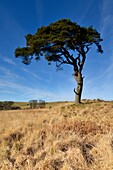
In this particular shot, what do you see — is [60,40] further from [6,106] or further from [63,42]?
[6,106]

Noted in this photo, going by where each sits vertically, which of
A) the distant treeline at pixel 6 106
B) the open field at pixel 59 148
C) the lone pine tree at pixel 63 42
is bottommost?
the open field at pixel 59 148

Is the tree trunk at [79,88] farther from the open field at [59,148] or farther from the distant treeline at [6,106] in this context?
the distant treeline at [6,106]

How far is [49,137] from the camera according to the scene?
5707 millimetres

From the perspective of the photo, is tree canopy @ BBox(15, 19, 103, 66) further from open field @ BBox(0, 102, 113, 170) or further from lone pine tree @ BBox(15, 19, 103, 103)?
open field @ BBox(0, 102, 113, 170)

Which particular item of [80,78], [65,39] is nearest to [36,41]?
[65,39]

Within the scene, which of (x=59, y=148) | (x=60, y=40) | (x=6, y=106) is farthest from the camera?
(x=6, y=106)

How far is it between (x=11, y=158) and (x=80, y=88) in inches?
672

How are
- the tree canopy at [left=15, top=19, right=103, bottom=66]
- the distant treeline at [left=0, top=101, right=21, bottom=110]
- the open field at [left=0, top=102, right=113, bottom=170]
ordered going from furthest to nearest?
the distant treeline at [left=0, top=101, right=21, bottom=110]
the tree canopy at [left=15, top=19, right=103, bottom=66]
the open field at [left=0, top=102, right=113, bottom=170]

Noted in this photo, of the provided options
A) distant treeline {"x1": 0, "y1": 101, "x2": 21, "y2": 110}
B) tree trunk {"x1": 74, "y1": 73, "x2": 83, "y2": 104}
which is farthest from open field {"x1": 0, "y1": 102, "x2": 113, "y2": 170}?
distant treeline {"x1": 0, "y1": 101, "x2": 21, "y2": 110}

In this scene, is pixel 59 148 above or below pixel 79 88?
below

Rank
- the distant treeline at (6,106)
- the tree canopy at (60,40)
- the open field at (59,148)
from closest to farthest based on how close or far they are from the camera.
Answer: the open field at (59,148) < the tree canopy at (60,40) < the distant treeline at (6,106)

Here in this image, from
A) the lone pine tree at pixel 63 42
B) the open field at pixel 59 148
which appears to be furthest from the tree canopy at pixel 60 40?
the open field at pixel 59 148

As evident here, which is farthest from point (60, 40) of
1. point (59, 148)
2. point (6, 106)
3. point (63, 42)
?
point (6, 106)

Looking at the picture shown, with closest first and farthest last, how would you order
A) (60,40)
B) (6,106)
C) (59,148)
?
(59,148)
(60,40)
(6,106)
